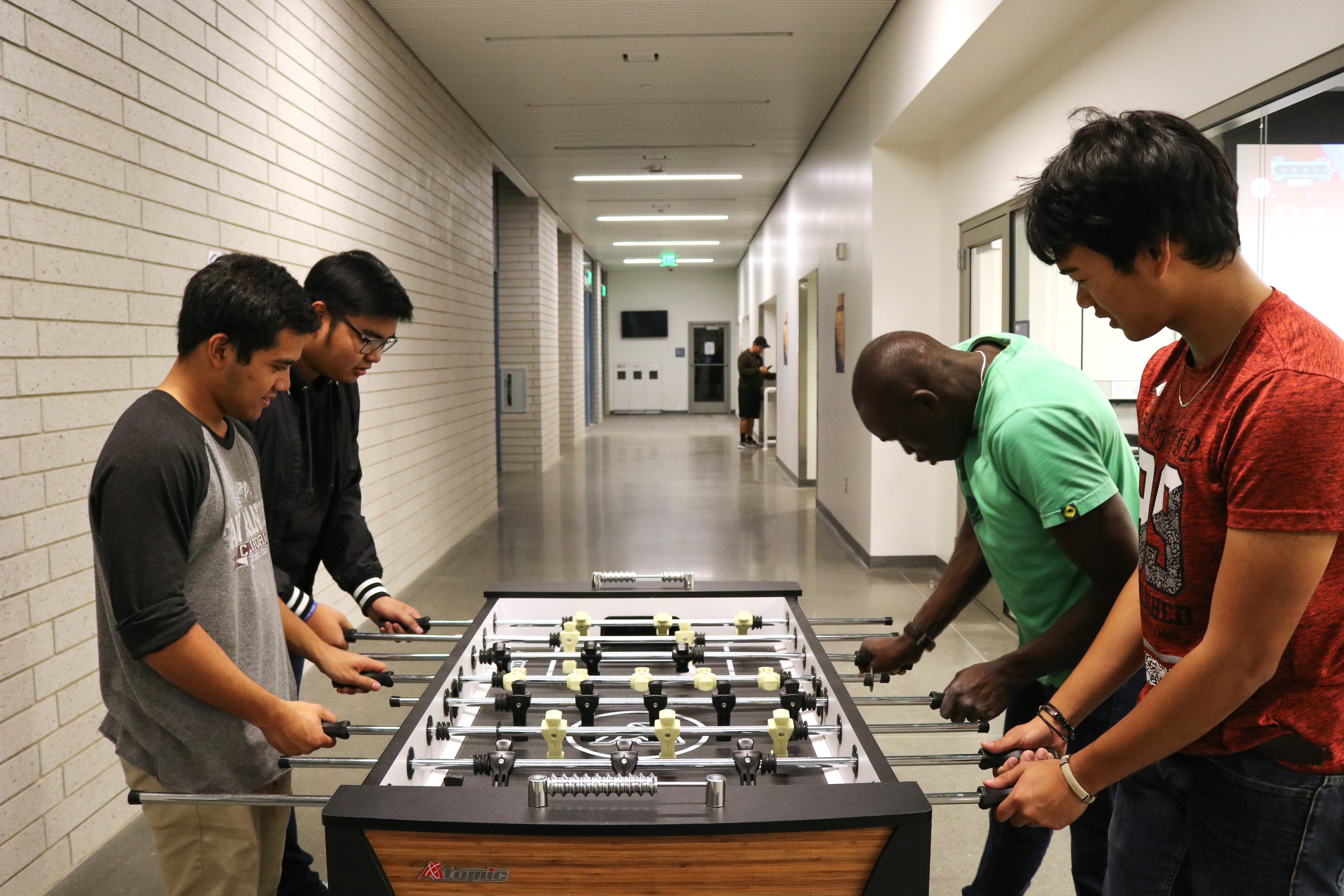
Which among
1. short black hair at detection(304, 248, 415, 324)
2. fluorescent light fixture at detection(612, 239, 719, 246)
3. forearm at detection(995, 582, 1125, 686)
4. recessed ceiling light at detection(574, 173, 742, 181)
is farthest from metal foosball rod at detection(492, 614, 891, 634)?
fluorescent light fixture at detection(612, 239, 719, 246)

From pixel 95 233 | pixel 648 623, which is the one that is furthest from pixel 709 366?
pixel 648 623

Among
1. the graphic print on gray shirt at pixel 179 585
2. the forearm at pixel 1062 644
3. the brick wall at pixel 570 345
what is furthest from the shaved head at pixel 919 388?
the brick wall at pixel 570 345

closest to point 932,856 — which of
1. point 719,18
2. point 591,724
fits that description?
point 591,724

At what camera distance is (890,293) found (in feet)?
20.9

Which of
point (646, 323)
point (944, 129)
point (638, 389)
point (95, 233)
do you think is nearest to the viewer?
point (95, 233)

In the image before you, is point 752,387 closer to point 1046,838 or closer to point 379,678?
point 1046,838

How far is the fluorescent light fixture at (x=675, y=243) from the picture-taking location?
17.1 m

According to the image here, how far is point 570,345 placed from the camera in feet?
48.3

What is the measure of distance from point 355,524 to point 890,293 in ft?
14.9

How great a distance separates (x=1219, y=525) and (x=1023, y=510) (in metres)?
0.60

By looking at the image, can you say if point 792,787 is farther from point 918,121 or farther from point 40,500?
point 918,121

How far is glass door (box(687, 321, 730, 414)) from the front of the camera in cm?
2323

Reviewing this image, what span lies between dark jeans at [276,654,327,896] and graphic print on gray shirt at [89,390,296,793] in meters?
0.63

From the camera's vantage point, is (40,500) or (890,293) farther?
(890,293)
